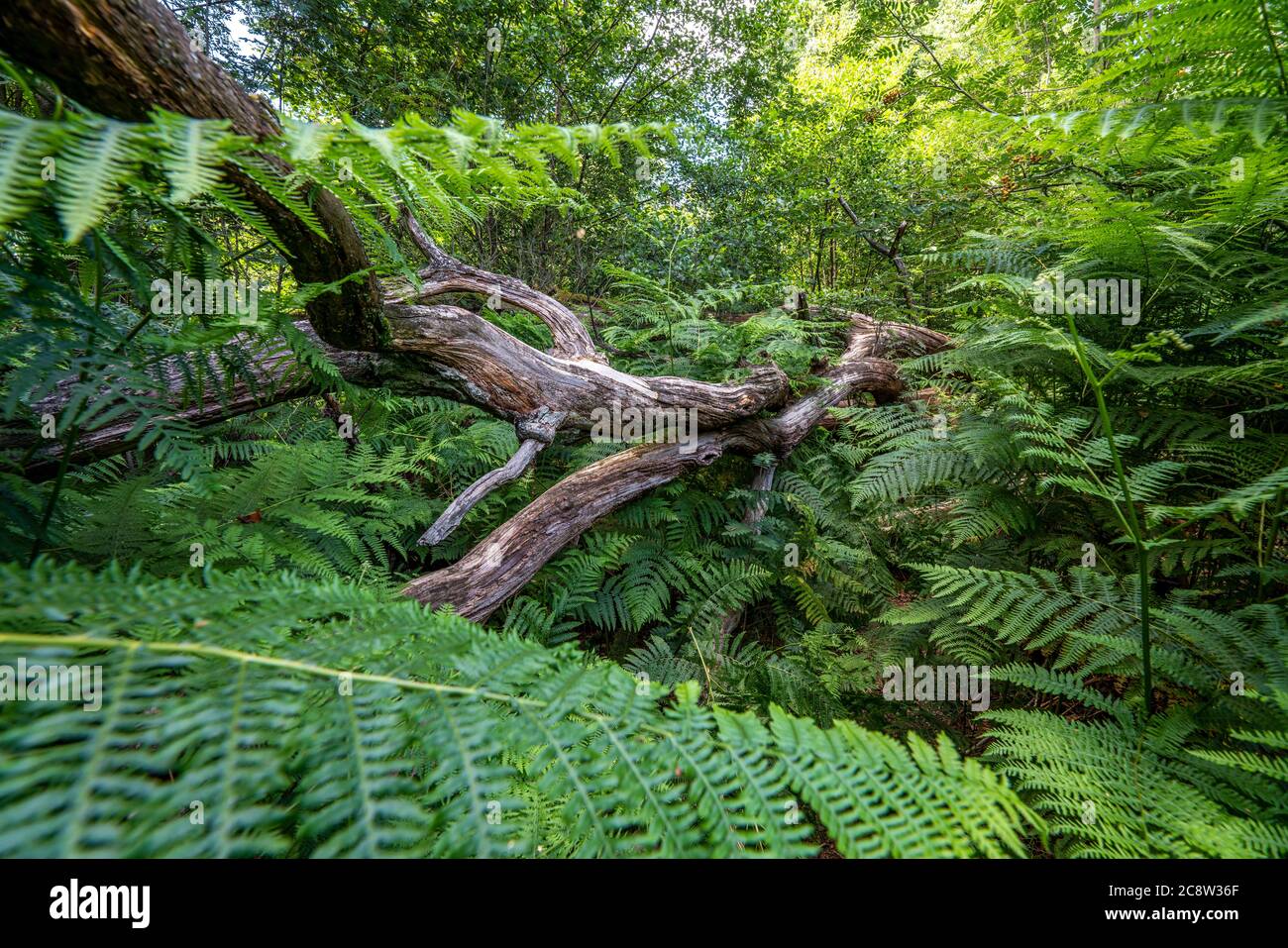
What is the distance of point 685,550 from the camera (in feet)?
10.7

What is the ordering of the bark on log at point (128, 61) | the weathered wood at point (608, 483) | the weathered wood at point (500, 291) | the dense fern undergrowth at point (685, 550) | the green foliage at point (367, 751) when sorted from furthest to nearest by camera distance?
1. the weathered wood at point (500, 291)
2. the weathered wood at point (608, 483)
3. the bark on log at point (128, 61)
4. the dense fern undergrowth at point (685, 550)
5. the green foliage at point (367, 751)

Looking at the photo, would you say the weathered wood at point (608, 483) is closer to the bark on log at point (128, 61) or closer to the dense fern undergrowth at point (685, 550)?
the dense fern undergrowth at point (685, 550)

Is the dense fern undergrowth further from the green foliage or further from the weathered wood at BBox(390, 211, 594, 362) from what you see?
the weathered wood at BBox(390, 211, 594, 362)

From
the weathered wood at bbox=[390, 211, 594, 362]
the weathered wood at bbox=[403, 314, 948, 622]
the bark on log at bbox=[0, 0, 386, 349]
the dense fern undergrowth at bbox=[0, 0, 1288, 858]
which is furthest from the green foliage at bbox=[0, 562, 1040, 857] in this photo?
the weathered wood at bbox=[390, 211, 594, 362]

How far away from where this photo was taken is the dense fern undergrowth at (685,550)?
61cm

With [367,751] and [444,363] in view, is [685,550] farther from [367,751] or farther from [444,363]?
[367,751]

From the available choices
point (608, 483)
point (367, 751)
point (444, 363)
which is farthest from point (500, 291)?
point (367, 751)

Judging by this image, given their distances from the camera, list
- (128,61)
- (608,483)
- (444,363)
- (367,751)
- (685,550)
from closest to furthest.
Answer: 1. (367,751)
2. (128,61)
3. (444,363)
4. (608,483)
5. (685,550)

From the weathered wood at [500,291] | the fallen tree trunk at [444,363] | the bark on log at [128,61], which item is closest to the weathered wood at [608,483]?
the fallen tree trunk at [444,363]

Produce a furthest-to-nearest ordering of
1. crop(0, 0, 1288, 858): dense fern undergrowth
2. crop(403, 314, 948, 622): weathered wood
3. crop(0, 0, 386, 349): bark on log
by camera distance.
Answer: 1. crop(403, 314, 948, 622): weathered wood
2. crop(0, 0, 386, 349): bark on log
3. crop(0, 0, 1288, 858): dense fern undergrowth

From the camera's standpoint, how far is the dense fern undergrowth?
61 centimetres

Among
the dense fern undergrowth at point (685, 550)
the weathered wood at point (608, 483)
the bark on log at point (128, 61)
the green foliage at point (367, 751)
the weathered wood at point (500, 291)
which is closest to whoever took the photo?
the green foliage at point (367, 751)

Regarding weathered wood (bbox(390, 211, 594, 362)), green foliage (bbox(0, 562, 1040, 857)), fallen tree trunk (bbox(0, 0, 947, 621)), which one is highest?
weathered wood (bbox(390, 211, 594, 362))
